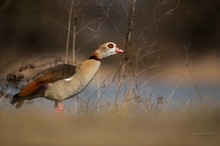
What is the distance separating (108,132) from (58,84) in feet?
6.25

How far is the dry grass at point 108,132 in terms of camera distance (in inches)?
129

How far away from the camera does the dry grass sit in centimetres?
328

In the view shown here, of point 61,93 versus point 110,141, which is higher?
point 61,93

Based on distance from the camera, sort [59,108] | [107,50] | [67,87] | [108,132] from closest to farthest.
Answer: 1. [108,132]
2. [67,87]
3. [59,108]
4. [107,50]

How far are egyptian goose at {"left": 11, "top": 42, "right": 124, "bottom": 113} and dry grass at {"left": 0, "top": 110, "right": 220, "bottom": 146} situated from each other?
1331 mm

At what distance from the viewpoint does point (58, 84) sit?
526 cm

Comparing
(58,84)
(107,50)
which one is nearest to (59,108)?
(58,84)

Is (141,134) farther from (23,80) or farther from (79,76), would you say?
(23,80)

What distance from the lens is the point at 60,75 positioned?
17.4ft

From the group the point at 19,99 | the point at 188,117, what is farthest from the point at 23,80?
the point at 188,117

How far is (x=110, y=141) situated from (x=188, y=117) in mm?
942

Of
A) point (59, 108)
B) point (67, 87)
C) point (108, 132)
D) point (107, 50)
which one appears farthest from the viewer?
point (107, 50)

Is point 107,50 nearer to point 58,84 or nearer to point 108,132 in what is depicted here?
point 58,84

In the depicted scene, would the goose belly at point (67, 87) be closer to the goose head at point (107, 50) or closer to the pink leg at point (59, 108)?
the pink leg at point (59, 108)
